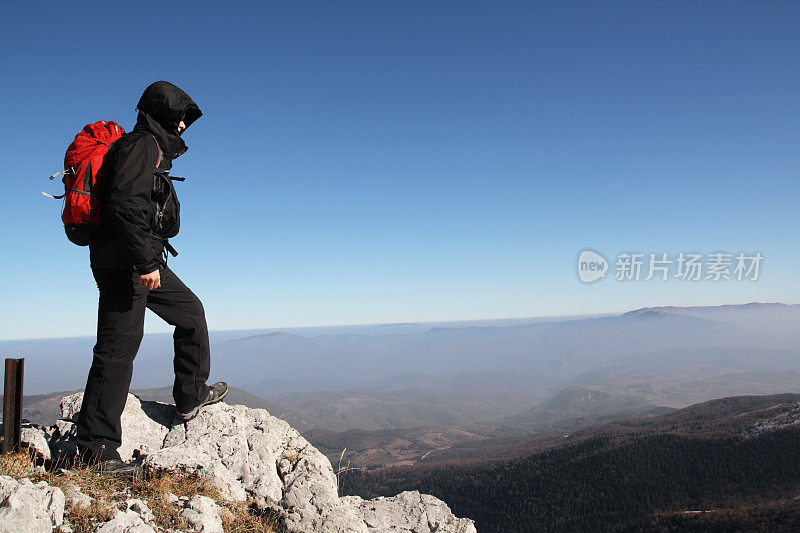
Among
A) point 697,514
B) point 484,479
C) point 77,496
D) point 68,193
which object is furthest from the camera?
point 484,479

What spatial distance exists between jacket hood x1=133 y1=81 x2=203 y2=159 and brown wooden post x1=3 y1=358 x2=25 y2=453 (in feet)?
8.92

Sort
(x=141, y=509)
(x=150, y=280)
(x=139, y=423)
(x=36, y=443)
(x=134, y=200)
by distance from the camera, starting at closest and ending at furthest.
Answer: (x=141, y=509), (x=134, y=200), (x=150, y=280), (x=36, y=443), (x=139, y=423)

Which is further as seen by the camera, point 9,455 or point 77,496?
point 9,455

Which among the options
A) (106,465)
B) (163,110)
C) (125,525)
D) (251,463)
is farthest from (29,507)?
(163,110)

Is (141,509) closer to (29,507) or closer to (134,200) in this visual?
(29,507)

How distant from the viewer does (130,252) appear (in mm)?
4270

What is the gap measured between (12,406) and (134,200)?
2.50 meters

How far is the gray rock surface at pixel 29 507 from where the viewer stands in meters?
3.08

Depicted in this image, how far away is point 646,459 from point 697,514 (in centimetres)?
3264

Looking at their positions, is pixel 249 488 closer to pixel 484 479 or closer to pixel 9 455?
pixel 9 455

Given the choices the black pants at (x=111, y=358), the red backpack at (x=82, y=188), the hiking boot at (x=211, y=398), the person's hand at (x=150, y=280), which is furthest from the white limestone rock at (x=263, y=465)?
the red backpack at (x=82, y=188)

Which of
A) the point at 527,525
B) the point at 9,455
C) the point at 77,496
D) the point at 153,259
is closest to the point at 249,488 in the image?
the point at 77,496

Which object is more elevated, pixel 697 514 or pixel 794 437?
pixel 794 437

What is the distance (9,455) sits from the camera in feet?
14.1
